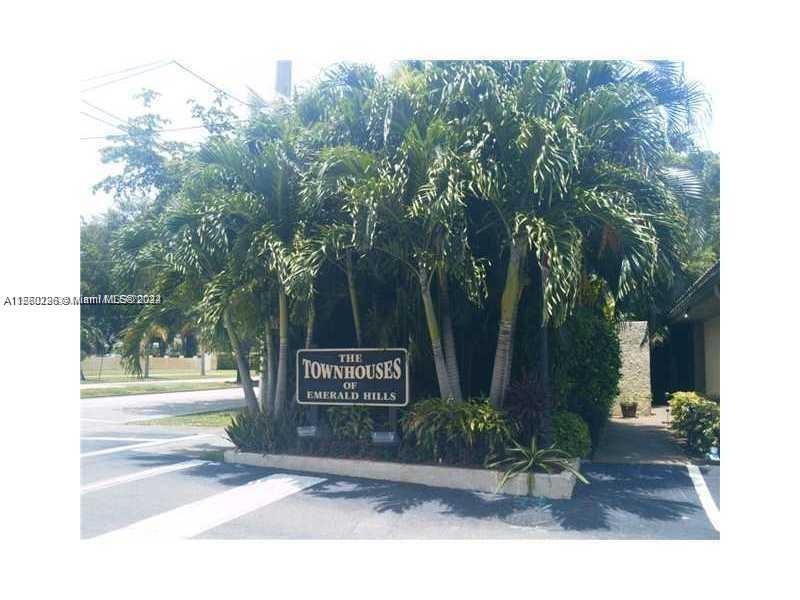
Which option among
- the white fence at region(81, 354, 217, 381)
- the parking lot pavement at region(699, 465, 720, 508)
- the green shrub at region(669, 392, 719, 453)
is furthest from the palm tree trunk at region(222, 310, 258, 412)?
the green shrub at region(669, 392, 719, 453)

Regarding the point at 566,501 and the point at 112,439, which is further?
the point at 112,439

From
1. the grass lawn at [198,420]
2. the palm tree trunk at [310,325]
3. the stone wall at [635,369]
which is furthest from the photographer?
the stone wall at [635,369]

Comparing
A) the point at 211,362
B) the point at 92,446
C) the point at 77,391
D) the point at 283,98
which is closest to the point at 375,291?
the point at 283,98

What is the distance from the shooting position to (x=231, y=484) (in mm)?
8445

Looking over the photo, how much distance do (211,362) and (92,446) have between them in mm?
19429

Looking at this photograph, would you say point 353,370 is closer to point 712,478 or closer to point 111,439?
point 712,478

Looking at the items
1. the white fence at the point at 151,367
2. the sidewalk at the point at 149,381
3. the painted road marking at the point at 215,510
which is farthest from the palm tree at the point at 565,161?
the sidewalk at the point at 149,381

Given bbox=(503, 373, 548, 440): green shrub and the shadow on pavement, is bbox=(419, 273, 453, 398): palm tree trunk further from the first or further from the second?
the shadow on pavement

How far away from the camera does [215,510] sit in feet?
24.1

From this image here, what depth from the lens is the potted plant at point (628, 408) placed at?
1547 centimetres

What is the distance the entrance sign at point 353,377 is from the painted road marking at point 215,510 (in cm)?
117

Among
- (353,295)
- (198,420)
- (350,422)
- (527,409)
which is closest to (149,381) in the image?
(198,420)

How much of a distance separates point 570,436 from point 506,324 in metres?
1.84

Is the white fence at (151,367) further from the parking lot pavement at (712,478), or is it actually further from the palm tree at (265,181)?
the parking lot pavement at (712,478)
